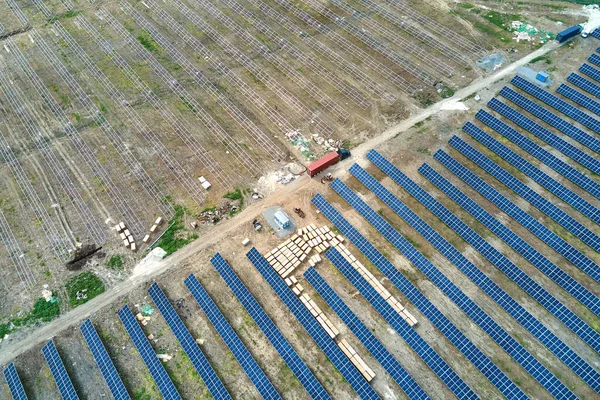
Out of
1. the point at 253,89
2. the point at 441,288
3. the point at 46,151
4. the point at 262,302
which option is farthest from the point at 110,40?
the point at 441,288

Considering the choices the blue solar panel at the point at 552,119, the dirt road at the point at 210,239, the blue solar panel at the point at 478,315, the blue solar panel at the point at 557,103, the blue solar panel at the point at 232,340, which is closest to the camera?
the blue solar panel at the point at 478,315

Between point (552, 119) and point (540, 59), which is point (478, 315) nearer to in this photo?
point (552, 119)

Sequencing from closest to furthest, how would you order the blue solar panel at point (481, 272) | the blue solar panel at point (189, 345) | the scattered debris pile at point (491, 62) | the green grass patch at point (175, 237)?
the blue solar panel at point (189, 345)
the blue solar panel at point (481, 272)
the green grass patch at point (175, 237)
the scattered debris pile at point (491, 62)

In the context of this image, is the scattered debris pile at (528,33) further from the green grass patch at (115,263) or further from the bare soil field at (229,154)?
the green grass patch at (115,263)

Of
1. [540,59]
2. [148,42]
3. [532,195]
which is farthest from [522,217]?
[148,42]

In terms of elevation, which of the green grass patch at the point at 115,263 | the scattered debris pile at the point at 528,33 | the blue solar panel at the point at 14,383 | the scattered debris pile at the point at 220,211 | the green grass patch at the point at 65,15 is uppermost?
the scattered debris pile at the point at 528,33

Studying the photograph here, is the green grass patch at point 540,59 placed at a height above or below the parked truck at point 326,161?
above

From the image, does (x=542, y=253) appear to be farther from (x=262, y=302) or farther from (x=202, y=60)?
(x=202, y=60)

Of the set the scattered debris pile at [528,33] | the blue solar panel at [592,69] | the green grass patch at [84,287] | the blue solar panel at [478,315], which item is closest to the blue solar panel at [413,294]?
the blue solar panel at [478,315]
